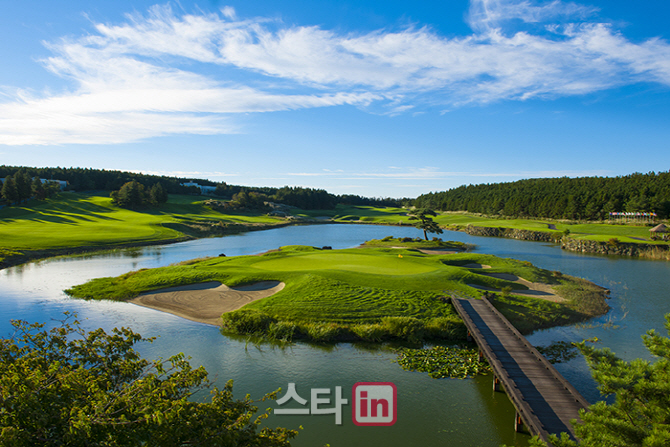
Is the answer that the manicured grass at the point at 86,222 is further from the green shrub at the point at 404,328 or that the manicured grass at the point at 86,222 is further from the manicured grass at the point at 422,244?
the green shrub at the point at 404,328

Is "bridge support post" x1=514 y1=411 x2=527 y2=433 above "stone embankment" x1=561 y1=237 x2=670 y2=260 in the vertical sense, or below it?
below

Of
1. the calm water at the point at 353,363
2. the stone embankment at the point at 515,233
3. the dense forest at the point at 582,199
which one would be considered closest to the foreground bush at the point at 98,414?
the calm water at the point at 353,363

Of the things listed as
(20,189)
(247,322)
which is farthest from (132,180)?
(247,322)

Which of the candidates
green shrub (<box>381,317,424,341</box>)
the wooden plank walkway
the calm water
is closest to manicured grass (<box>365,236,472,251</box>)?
the calm water

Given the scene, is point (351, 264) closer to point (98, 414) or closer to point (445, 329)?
point (445, 329)

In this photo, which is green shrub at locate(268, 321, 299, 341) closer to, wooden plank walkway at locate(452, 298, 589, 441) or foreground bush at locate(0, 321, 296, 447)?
wooden plank walkway at locate(452, 298, 589, 441)

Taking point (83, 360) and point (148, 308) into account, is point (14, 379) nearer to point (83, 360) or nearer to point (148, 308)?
point (83, 360)
